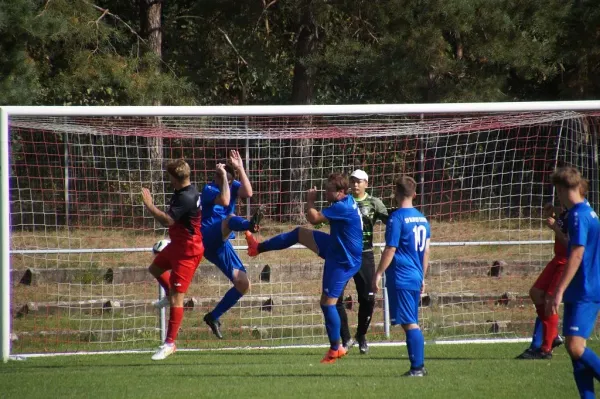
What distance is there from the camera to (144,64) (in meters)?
19.4

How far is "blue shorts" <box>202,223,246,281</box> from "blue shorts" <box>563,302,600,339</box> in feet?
15.8

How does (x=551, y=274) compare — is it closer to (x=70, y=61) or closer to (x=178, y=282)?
(x=178, y=282)

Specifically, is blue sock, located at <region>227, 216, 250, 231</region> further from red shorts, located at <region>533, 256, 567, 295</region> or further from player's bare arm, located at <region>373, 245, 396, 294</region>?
red shorts, located at <region>533, 256, 567, 295</region>

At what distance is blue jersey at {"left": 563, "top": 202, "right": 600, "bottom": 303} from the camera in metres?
6.98

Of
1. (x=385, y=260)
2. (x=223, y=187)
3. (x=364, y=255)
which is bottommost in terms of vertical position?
(x=364, y=255)

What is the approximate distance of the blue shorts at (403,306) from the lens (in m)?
8.62

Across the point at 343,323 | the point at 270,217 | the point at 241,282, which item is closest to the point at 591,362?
the point at 343,323

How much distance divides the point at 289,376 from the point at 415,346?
49.7 inches

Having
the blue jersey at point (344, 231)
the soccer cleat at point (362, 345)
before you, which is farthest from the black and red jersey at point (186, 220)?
the soccer cleat at point (362, 345)

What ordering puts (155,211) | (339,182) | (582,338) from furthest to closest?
1. (339,182)
2. (155,211)
3. (582,338)

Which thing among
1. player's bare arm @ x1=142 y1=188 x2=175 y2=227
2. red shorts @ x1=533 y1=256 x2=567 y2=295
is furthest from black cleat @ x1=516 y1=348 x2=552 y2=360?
player's bare arm @ x1=142 y1=188 x2=175 y2=227

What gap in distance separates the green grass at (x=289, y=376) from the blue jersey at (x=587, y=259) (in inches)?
49.6

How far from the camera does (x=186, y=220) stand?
990cm

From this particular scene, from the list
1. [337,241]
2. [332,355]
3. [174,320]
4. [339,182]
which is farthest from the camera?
[174,320]
